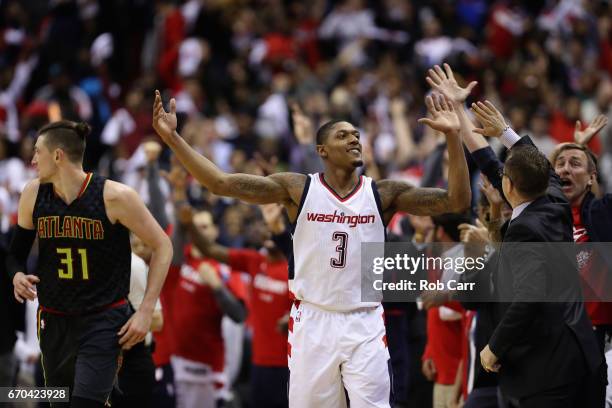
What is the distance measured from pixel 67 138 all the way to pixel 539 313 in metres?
3.65

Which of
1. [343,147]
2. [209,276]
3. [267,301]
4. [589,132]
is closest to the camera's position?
[343,147]

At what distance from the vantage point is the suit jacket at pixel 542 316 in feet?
20.2

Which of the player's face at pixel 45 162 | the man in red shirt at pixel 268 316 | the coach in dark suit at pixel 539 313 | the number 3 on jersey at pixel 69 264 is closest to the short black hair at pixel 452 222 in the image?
the coach in dark suit at pixel 539 313

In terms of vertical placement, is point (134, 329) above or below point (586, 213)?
below

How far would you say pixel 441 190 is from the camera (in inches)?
279

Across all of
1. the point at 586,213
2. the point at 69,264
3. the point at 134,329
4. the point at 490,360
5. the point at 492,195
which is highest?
the point at 492,195

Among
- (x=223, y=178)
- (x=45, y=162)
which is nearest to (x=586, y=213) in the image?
(x=223, y=178)

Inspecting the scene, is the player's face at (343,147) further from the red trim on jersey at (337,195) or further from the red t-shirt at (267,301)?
the red t-shirt at (267,301)

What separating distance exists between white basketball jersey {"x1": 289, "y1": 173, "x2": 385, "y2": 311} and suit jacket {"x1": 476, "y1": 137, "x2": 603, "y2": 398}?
45.1 inches

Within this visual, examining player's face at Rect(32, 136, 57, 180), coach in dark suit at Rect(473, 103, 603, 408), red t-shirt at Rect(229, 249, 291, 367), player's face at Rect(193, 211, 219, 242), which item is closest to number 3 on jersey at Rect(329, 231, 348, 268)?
coach in dark suit at Rect(473, 103, 603, 408)

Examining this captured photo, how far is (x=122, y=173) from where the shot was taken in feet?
51.4

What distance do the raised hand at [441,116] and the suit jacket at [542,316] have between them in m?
0.89

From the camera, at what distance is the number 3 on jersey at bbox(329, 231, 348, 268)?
7.06m

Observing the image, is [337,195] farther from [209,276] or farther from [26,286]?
[209,276]
